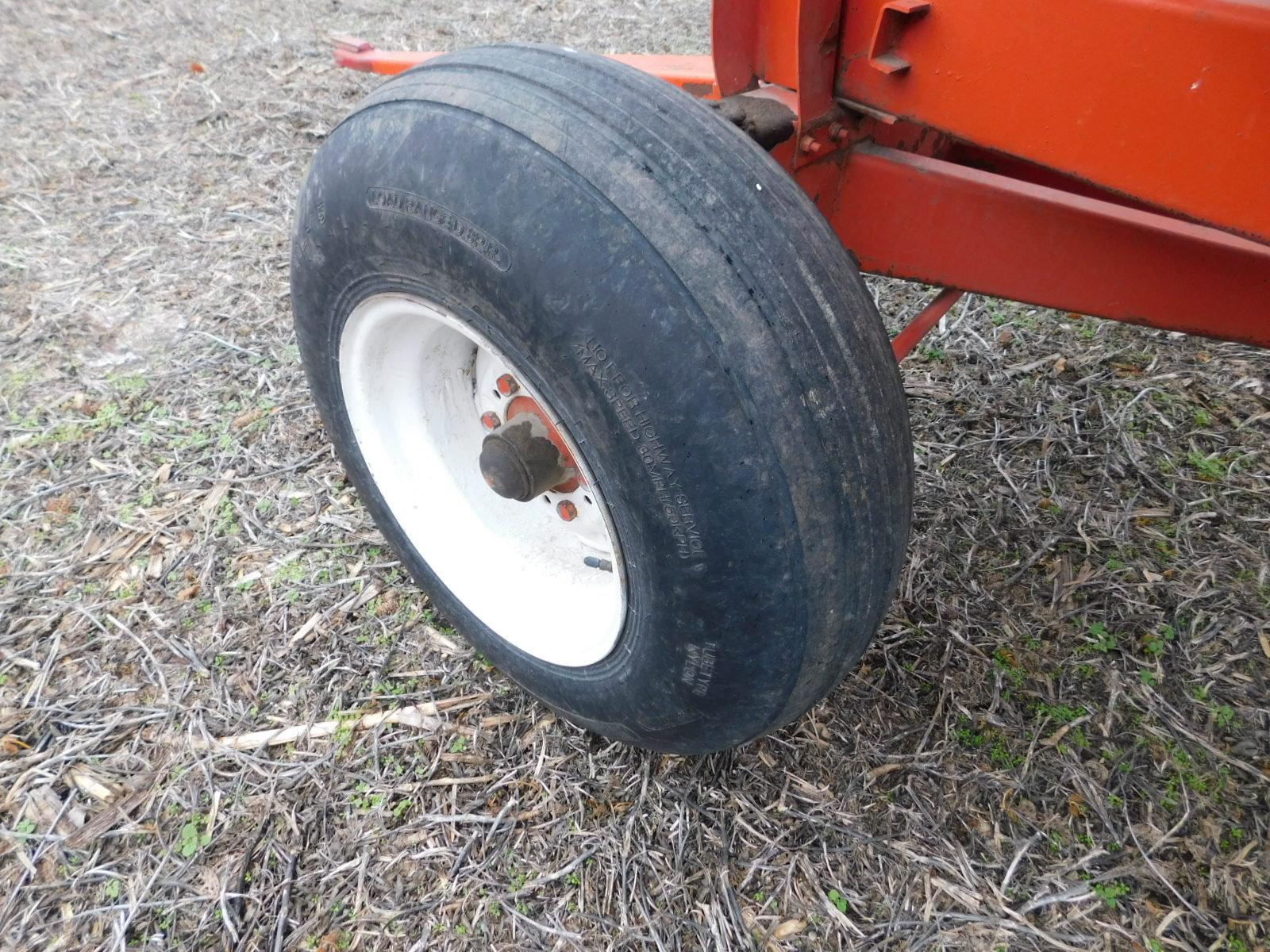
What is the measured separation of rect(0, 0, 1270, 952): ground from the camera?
5.21 ft

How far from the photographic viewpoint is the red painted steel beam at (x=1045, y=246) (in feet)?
4.73

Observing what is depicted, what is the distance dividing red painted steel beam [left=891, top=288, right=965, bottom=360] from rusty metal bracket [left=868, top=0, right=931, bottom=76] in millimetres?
529

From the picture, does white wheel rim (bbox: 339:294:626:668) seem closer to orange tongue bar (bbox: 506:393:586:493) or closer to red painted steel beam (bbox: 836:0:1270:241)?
orange tongue bar (bbox: 506:393:586:493)

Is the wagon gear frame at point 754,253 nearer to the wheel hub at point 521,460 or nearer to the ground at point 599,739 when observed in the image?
the wheel hub at point 521,460

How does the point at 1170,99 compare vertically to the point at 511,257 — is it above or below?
above

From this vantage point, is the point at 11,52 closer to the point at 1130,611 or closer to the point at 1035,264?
the point at 1035,264

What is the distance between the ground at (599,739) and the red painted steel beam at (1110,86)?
361 mm

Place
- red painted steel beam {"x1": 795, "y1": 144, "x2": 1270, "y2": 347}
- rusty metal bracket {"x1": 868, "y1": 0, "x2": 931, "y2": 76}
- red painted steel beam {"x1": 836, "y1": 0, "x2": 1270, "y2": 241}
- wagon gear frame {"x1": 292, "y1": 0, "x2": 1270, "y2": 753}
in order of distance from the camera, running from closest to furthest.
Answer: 1. red painted steel beam {"x1": 836, "y1": 0, "x2": 1270, "y2": 241}
2. wagon gear frame {"x1": 292, "y1": 0, "x2": 1270, "y2": 753}
3. rusty metal bracket {"x1": 868, "y1": 0, "x2": 931, "y2": 76}
4. red painted steel beam {"x1": 795, "y1": 144, "x2": 1270, "y2": 347}

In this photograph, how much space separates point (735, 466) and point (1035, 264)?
82cm

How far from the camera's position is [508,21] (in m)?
5.09

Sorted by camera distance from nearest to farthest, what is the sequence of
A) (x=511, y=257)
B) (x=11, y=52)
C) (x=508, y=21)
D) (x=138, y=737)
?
1. (x=511, y=257)
2. (x=138, y=737)
3. (x=11, y=52)
4. (x=508, y=21)

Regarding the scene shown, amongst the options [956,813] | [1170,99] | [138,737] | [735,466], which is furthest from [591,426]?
[138,737]

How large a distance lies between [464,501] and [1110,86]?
1467 millimetres

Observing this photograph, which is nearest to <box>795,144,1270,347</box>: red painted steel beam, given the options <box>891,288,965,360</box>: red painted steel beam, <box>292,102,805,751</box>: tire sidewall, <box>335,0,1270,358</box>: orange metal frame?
<box>335,0,1270,358</box>: orange metal frame
